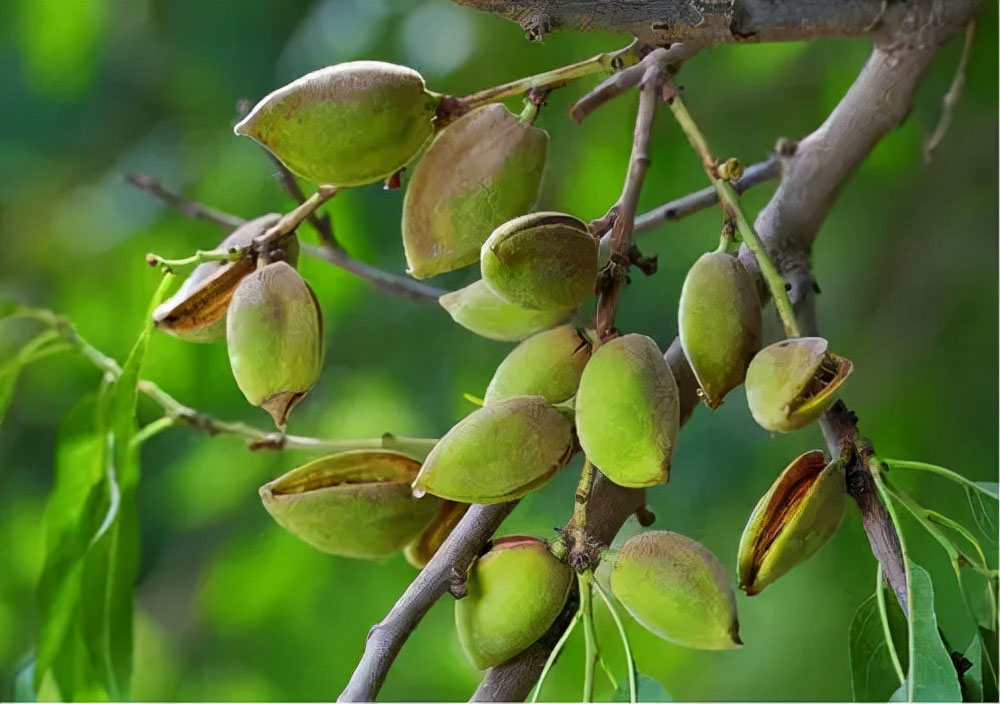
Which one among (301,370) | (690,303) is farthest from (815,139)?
(301,370)

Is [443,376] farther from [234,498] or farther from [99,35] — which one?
[99,35]

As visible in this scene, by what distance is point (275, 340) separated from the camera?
1.58 ft

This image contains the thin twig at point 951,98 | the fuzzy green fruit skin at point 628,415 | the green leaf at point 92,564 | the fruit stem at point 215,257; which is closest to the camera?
the fuzzy green fruit skin at point 628,415

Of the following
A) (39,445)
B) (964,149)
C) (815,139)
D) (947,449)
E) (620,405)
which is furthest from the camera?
(39,445)

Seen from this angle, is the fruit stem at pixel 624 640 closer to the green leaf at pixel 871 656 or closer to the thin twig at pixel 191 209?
the green leaf at pixel 871 656

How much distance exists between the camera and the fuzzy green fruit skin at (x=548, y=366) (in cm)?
46

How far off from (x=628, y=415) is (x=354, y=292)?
632 mm

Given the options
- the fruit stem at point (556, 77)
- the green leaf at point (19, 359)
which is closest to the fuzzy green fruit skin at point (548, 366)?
the fruit stem at point (556, 77)

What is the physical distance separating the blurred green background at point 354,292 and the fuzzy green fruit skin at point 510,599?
1.01 ft

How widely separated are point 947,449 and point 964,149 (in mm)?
307

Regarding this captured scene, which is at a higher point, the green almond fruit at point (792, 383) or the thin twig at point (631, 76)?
the thin twig at point (631, 76)

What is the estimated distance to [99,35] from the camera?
1.14 m

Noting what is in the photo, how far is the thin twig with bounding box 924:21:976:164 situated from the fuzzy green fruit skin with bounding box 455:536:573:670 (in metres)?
0.56

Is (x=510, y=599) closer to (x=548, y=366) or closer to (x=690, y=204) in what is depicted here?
(x=548, y=366)
